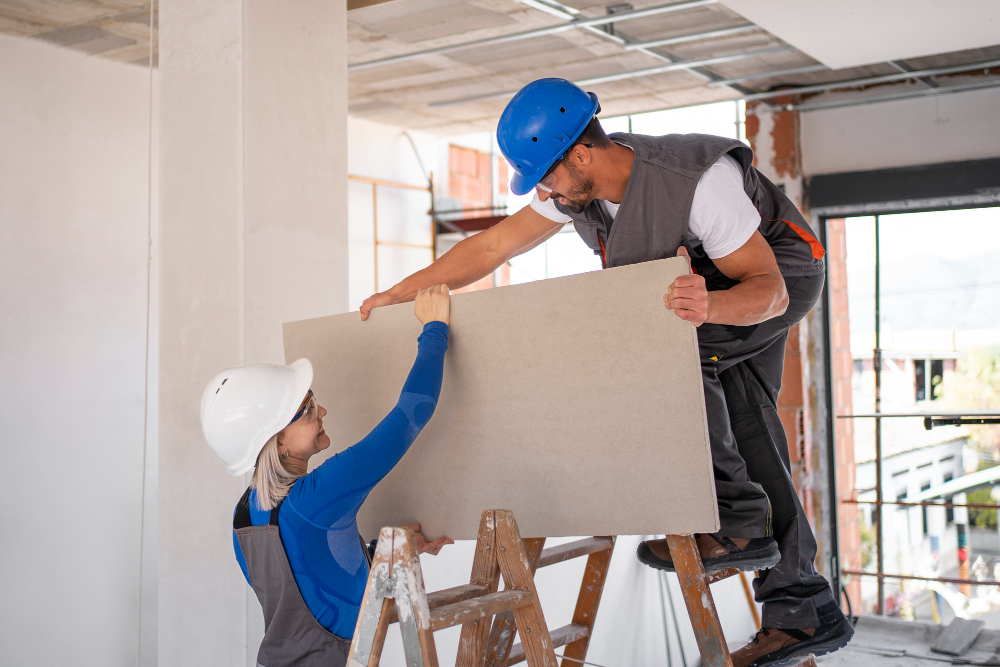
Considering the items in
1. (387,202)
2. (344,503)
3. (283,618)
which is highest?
(387,202)

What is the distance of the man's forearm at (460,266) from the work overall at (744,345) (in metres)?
0.28

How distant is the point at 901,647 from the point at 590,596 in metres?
3.50

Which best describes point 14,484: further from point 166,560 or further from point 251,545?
point 251,545

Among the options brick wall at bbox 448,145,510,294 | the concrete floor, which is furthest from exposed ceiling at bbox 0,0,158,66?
the concrete floor

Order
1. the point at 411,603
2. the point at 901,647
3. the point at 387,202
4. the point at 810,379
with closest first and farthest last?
the point at 411,603, the point at 901,647, the point at 810,379, the point at 387,202

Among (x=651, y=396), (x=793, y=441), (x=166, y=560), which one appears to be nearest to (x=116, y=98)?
(x=166, y=560)

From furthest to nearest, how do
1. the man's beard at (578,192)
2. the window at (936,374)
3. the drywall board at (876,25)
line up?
the window at (936,374)
the drywall board at (876,25)
the man's beard at (578,192)

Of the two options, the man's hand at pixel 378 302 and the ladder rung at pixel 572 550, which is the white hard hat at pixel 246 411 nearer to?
the man's hand at pixel 378 302

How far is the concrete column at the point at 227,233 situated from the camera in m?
2.64

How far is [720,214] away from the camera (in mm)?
1760

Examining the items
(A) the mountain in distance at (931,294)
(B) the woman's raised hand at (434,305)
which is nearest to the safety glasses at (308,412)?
(B) the woman's raised hand at (434,305)

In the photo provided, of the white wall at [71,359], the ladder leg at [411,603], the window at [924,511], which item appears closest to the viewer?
the ladder leg at [411,603]

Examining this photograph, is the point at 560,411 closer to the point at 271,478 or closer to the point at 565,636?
the point at 271,478

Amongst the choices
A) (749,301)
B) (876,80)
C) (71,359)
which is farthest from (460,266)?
(876,80)
